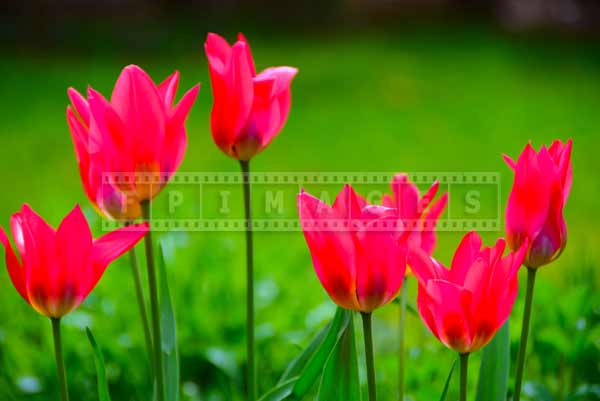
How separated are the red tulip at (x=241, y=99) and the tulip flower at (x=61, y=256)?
0.80ft

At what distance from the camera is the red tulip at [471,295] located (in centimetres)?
102

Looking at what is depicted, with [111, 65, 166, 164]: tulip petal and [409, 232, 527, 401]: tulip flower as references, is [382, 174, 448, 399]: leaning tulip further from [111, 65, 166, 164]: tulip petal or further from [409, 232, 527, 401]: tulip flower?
[111, 65, 166, 164]: tulip petal

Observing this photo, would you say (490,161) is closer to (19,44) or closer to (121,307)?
(121,307)

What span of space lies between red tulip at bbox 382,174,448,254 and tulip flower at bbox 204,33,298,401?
0.67ft

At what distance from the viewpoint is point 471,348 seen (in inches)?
41.1

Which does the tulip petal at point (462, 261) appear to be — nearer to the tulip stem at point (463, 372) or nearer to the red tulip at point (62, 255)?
the tulip stem at point (463, 372)

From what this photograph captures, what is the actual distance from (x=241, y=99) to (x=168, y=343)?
385 millimetres

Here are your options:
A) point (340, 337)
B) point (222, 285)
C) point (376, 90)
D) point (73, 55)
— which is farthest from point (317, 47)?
point (340, 337)

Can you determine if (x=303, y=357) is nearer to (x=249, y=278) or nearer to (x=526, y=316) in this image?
(x=249, y=278)

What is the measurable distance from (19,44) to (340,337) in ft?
20.5
